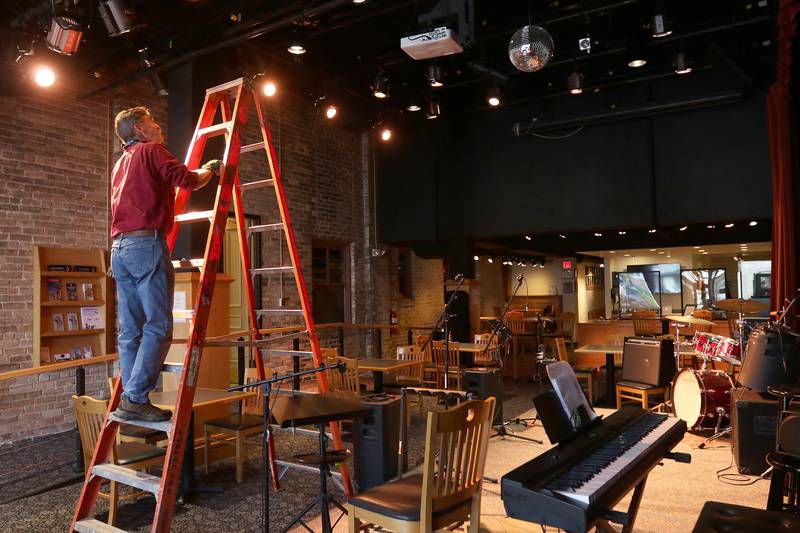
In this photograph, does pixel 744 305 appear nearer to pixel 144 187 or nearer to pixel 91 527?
pixel 144 187

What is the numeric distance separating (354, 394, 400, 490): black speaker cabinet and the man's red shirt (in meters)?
1.77

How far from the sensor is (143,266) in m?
2.75

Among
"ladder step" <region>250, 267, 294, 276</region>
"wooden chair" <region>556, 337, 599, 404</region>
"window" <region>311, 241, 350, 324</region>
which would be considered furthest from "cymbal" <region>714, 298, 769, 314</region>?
"window" <region>311, 241, 350, 324</region>

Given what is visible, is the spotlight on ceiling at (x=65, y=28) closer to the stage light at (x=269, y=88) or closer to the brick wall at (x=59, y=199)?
the brick wall at (x=59, y=199)

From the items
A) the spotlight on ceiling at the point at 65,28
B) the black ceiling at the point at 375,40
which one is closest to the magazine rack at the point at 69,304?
the black ceiling at the point at 375,40

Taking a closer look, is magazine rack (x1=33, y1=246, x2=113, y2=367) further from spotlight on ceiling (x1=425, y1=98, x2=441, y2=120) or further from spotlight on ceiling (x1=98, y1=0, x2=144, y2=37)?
spotlight on ceiling (x1=425, y1=98, x2=441, y2=120)

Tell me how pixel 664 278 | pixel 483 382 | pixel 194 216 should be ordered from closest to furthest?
pixel 194 216 < pixel 483 382 < pixel 664 278

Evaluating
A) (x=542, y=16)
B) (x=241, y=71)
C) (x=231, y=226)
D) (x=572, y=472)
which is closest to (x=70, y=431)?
(x=231, y=226)

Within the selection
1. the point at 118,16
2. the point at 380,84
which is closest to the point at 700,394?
the point at 380,84

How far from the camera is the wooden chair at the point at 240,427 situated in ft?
15.3

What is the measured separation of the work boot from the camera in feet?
9.10

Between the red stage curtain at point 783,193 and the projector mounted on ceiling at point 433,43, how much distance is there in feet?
12.4

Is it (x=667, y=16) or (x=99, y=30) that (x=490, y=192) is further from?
(x=99, y=30)

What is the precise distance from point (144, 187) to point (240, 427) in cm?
247
